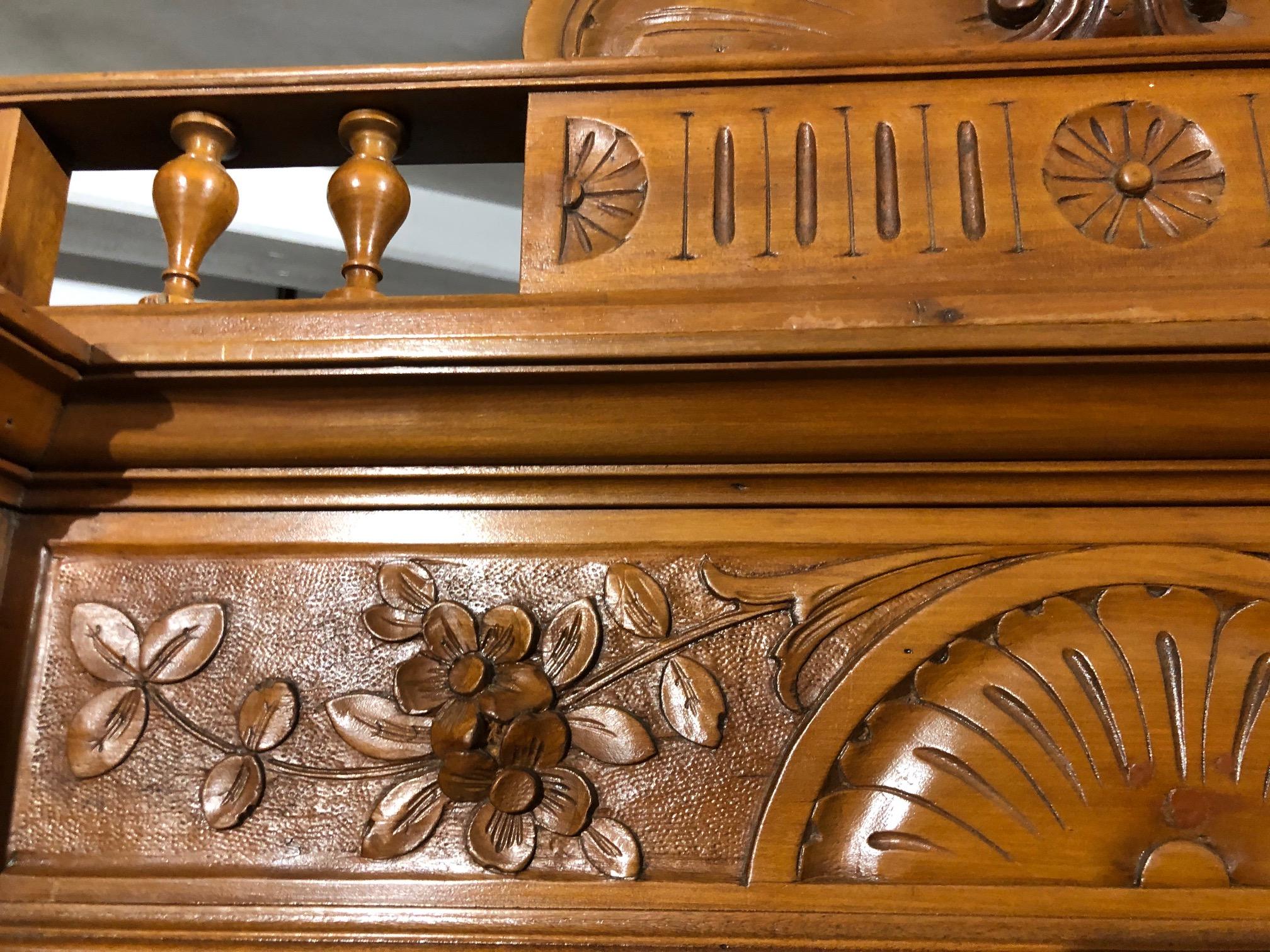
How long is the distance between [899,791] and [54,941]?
0.48 meters

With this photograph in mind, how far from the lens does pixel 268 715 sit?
1.97 ft

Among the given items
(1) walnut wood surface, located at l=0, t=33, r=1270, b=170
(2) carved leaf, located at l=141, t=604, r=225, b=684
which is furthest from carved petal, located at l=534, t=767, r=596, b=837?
(1) walnut wood surface, located at l=0, t=33, r=1270, b=170

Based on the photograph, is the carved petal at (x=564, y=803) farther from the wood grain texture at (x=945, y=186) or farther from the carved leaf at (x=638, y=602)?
the wood grain texture at (x=945, y=186)

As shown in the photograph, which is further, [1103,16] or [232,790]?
[1103,16]

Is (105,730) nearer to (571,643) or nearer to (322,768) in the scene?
(322,768)

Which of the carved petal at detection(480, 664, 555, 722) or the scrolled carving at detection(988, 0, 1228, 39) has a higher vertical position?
the scrolled carving at detection(988, 0, 1228, 39)

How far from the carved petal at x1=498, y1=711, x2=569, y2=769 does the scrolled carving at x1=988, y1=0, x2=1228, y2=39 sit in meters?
0.58

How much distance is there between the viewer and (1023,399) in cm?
57

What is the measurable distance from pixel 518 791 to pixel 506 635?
0.30 ft

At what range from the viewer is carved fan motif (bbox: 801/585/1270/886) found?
549mm

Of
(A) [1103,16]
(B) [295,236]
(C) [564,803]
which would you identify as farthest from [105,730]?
(B) [295,236]

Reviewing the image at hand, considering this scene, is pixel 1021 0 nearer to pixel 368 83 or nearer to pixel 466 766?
pixel 368 83

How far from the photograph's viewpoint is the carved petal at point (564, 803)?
0.57 meters

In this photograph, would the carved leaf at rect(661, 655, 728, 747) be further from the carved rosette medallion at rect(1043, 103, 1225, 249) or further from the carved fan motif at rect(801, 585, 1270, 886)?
the carved rosette medallion at rect(1043, 103, 1225, 249)
